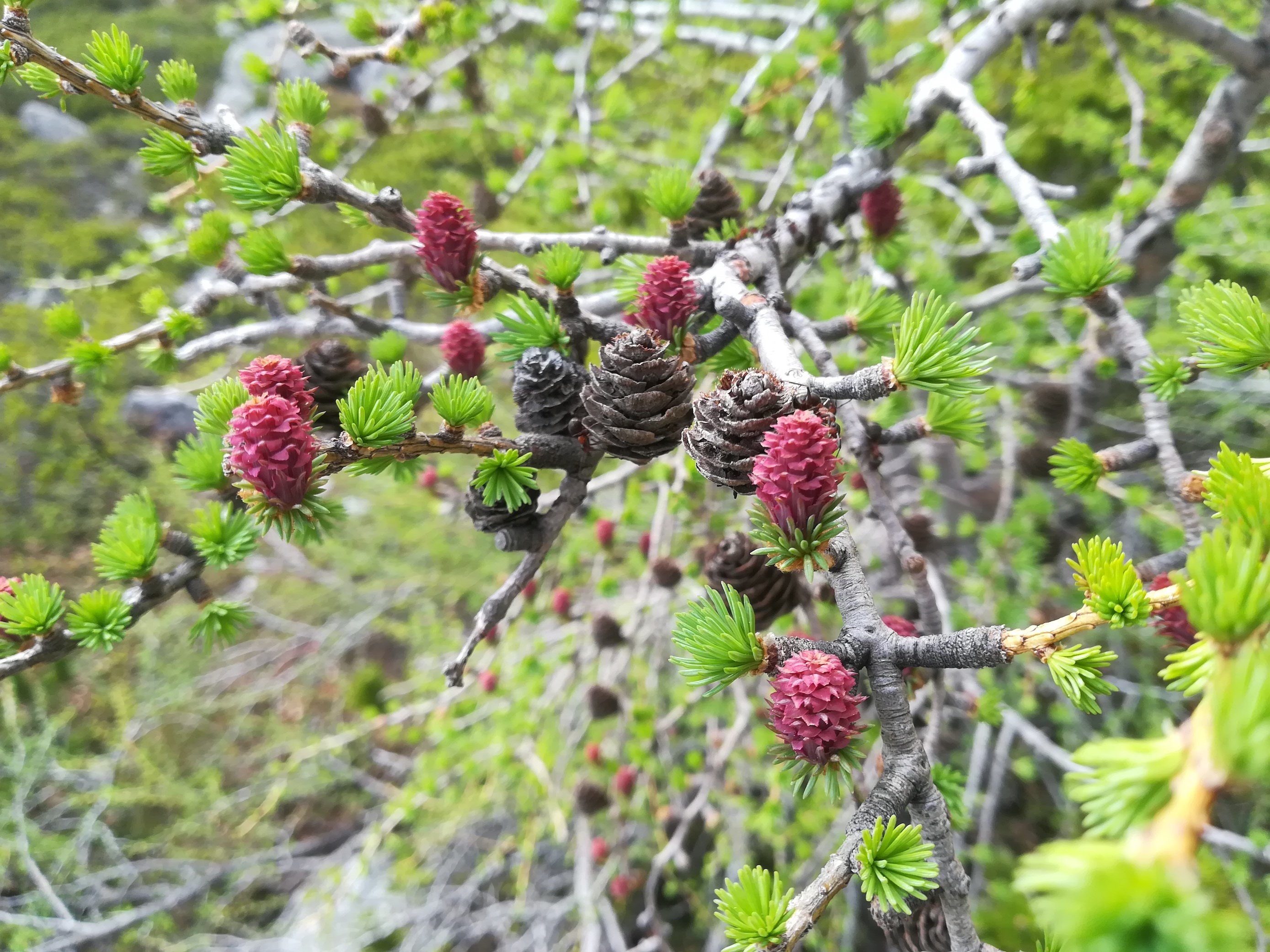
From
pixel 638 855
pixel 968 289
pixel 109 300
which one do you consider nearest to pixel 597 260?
pixel 968 289

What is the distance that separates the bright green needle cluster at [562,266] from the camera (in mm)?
679

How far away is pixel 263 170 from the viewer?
2.17 ft

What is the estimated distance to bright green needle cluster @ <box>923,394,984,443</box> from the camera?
680 millimetres

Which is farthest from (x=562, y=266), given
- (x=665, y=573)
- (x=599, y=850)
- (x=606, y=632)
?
(x=599, y=850)

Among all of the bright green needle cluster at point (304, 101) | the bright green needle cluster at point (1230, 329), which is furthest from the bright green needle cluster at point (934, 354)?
the bright green needle cluster at point (304, 101)

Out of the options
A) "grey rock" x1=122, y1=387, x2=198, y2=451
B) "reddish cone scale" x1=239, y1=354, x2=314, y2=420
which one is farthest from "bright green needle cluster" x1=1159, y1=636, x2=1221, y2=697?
"grey rock" x1=122, y1=387, x2=198, y2=451

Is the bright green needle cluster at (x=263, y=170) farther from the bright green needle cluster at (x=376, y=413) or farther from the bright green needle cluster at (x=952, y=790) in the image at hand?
the bright green needle cluster at (x=952, y=790)

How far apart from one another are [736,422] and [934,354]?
173mm

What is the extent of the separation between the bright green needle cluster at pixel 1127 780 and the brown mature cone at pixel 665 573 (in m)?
1.00

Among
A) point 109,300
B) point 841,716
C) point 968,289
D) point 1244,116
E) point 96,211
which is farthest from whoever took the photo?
point 96,211

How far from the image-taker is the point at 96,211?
484 centimetres

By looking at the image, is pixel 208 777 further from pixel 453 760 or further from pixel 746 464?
pixel 746 464

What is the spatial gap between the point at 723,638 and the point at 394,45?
1.23 m

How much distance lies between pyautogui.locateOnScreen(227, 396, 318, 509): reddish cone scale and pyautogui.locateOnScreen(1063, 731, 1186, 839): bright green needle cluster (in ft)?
1.80
